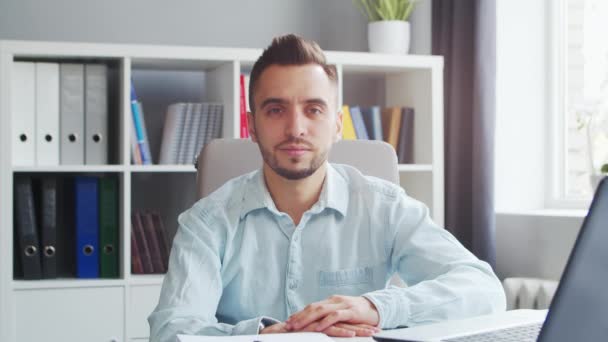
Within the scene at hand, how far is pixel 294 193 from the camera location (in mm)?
1603

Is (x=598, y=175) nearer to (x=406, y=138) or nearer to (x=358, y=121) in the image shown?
(x=406, y=138)

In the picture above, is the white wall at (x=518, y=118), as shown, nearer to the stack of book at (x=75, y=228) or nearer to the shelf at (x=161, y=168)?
the shelf at (x=161, y=168)

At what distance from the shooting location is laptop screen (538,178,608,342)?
0.79 metres

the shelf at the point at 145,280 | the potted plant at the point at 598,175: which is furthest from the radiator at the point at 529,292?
the shelf at the point at 145,280

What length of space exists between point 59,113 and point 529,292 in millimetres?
1624

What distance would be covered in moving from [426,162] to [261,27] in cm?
82

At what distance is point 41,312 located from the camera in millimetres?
2768

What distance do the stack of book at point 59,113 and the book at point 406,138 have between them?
3.46ft

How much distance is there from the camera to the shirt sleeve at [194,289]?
4.22 ft

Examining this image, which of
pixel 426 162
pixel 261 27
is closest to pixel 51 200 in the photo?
pixel 261 27

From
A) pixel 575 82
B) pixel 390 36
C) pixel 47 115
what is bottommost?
pixel 47 115

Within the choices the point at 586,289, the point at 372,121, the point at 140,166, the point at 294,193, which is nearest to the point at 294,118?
the point at 294,193

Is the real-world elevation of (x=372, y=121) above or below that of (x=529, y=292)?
above

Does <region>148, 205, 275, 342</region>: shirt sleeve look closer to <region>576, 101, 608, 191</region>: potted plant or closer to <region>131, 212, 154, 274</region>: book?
<region>131, 212, 154, 274</region>: book
